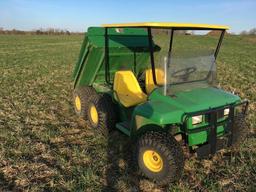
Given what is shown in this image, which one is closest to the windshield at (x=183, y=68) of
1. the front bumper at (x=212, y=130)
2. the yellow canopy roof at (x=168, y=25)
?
the yellow canopy roof at (x=168, y=25)

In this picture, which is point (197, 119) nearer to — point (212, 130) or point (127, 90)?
point (212, 130)

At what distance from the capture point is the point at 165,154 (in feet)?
12.0

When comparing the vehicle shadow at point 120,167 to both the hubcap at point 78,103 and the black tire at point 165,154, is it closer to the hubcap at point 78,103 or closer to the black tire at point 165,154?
the black tire at point 165,154

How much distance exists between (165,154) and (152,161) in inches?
14.5

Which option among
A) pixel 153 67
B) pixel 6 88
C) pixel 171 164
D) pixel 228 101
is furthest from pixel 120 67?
pixel 6 88

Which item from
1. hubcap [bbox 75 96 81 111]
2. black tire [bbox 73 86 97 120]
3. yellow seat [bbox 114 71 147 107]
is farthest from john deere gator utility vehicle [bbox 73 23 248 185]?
hubcap [bbox 75 96 81 111]

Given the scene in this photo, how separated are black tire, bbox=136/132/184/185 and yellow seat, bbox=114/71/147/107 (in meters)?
1.05

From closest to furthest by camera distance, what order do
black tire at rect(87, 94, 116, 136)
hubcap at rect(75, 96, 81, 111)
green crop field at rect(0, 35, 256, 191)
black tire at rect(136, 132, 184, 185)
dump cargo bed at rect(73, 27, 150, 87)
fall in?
black tire at rect(136, 132, 184, 185), green crop field at rect(0, 35, 256, 191), black tire at rect(87, 94, 116, 136), dump cargo bed at rect(73, 27, 150, 87), hubcap at rect(75, 96, 81, 111)

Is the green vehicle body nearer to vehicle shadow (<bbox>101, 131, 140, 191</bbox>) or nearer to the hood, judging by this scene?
the hood

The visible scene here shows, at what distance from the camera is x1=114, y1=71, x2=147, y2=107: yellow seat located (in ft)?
16.1

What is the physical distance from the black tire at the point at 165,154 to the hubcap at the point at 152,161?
0.03m

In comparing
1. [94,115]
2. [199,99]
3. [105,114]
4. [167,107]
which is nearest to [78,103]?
[94,115]

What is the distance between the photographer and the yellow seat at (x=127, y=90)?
4.91 metres

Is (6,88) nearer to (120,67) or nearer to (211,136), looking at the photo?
(120,67)
